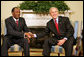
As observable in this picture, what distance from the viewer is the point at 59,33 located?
10.2 ft

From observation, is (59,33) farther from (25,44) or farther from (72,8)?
(72,8)

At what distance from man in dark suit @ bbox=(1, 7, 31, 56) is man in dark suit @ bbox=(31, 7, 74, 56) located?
1.11 feet

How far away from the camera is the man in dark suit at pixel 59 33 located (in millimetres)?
2916

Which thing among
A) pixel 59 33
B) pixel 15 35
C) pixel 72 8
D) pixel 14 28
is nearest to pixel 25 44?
pixel 15 35

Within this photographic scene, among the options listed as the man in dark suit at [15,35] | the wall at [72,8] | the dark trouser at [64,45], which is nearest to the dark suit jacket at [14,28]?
the man in dark suit at [15,35]

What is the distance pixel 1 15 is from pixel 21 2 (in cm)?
68

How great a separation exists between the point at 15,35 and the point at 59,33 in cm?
74

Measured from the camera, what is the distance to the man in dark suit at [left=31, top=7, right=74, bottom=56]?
2.92 metres

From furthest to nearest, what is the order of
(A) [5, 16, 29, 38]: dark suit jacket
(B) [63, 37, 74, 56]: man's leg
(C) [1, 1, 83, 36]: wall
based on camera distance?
(C) [1, 1, 83, 36]: wall < (A) [5, 16, 29, 38]: dark suit jacket < (B) [63, 37, 74, 56]: man's leg

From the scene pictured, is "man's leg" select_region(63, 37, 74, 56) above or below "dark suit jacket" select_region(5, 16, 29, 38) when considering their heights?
below

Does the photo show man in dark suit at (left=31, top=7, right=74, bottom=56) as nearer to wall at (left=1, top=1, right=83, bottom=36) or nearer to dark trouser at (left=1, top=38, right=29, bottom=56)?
dark trouser at (left=1, top=38, right=29, bottom=56)

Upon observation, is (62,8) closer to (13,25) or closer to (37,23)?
(37,23)

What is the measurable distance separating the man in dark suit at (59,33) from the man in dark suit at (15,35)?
0.34 meters

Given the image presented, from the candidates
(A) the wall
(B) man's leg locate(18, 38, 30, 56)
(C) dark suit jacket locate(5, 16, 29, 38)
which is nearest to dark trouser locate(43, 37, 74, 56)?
(B) man's leg locate(18, 38, 30, 56)
